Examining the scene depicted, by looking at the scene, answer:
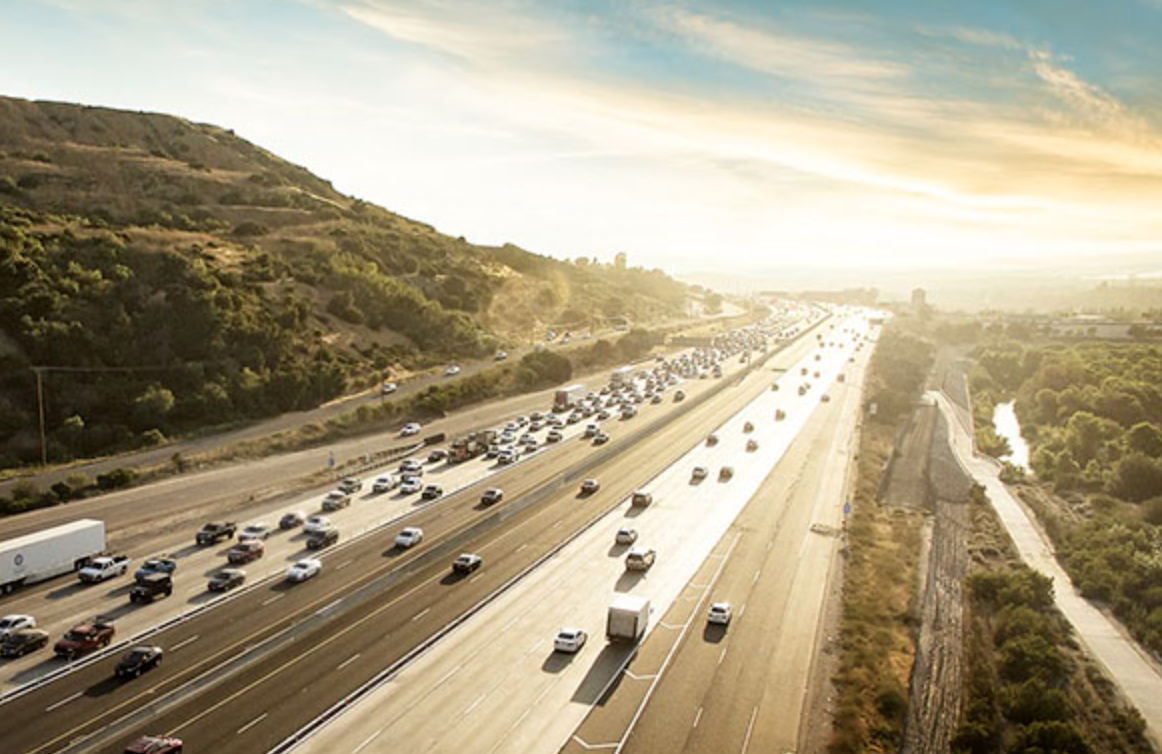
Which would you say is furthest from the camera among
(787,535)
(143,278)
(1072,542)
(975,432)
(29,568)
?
(975,432)

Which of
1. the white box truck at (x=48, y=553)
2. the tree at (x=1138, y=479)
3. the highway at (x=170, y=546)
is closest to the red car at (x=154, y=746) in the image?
the highway at (x=170, y=546)

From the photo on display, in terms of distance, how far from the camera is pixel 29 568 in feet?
145

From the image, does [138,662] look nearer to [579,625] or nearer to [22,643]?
[22,643]

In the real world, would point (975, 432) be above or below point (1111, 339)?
below

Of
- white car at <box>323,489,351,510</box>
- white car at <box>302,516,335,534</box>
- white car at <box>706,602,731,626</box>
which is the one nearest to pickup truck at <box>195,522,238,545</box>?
white car at <box>302,516,335,534</box>

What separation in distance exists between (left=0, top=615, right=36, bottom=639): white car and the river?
96.8 metres

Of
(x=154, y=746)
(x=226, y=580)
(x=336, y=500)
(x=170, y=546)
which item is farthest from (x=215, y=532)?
(x=154, y=746)

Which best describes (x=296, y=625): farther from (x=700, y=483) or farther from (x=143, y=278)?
(x=143, y=278)

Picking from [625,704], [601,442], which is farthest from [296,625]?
[601,442]

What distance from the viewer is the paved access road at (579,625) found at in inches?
1230

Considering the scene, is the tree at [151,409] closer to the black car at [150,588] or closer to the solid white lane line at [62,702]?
the black car at [150,588]

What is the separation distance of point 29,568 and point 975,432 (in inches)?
4365

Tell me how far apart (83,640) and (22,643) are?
9.08ft

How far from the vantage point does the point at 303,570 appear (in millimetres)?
45844
